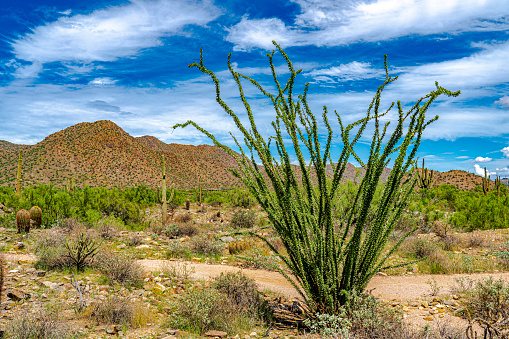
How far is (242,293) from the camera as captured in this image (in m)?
6.30

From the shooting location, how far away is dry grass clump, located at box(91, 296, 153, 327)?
541cm

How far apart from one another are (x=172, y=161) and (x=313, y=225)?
72.8 meters

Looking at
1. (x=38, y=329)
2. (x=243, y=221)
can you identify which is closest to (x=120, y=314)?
(x=38, y=329)

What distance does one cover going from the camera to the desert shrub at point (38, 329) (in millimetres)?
4492

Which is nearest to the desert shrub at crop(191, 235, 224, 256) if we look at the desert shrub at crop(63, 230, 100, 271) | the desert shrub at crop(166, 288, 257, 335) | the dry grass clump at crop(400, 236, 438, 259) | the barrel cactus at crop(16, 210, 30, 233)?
the desert shrub at crop(63, 230, 100, 271)

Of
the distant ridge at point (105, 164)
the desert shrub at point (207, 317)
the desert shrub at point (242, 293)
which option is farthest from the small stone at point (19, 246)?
the distant ridge at point (105, 164)

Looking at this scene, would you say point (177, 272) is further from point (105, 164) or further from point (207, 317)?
point (105, 164)

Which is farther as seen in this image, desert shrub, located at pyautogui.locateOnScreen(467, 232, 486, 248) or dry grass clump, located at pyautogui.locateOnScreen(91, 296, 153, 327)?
desert shrub, located at pyautogui.locateOnScreen(467, 232, 486, 248)

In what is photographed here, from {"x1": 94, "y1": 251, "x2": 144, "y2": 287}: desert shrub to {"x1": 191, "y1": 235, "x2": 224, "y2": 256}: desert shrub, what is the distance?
3802mm

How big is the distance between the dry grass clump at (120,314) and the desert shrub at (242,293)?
151cm

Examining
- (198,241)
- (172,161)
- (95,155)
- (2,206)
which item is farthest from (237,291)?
(172,161)

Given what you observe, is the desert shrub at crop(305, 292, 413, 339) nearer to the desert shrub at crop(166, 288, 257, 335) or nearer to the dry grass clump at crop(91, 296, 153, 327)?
the desert shrub at crop(166, 288, 257, 335)

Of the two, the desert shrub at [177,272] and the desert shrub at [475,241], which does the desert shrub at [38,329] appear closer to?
the desert shrub at [177,272]

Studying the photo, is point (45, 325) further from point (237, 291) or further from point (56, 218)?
point (56, 218)
